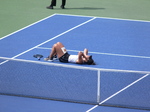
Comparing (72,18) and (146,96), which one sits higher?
(72,18)

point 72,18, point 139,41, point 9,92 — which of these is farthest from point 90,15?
point 9,92

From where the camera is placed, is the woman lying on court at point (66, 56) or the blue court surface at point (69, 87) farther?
the woman lying on court at point (66, 56)

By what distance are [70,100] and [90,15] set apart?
929cm

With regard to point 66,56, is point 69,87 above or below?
below

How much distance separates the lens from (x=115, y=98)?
10016 millimetres

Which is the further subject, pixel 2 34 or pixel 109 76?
pixel 2 34

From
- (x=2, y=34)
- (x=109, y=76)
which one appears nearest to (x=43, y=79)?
(x=109, y=76)

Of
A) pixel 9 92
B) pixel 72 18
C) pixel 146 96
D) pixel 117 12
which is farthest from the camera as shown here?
→ pixel 117 12

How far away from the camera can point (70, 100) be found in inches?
406

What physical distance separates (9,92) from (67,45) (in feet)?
16.0

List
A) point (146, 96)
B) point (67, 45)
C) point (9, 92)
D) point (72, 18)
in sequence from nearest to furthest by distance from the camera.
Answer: point (146, 96), point (9, 92), point (67, 45), point (72, 18)

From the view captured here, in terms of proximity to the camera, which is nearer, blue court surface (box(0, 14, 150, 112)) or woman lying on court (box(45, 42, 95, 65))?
blue court surface (box(0, 14, 150, 112))

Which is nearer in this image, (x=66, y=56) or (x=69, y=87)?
(x=69, y=87)

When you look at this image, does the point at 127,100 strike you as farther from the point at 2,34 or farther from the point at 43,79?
the point at 2,34
